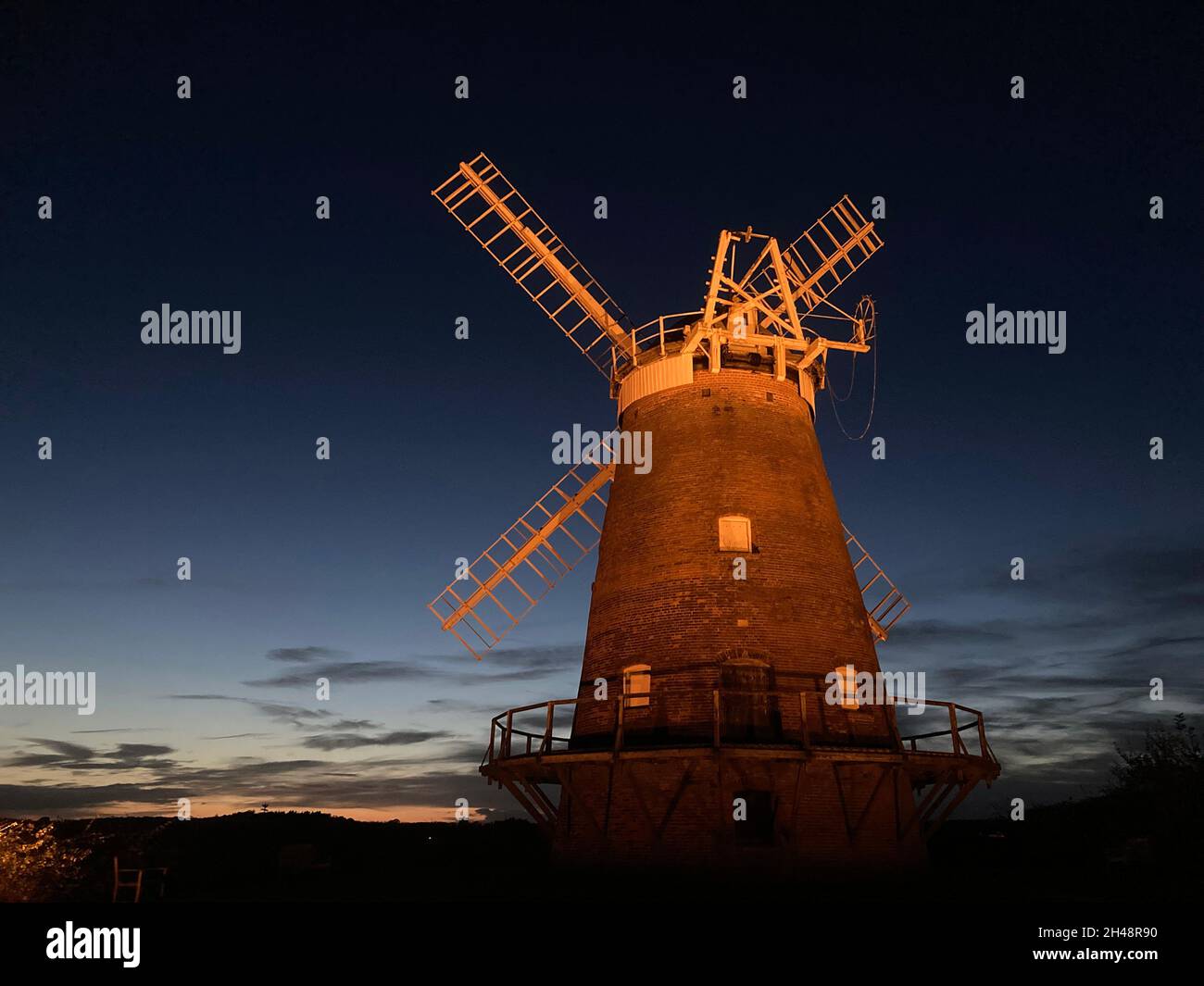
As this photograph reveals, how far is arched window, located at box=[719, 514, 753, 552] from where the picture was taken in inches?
765

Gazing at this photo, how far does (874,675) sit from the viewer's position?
19.4m

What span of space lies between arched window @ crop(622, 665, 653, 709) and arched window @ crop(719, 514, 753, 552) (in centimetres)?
291

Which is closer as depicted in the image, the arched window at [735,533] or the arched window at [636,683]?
the arched window at [636,683]

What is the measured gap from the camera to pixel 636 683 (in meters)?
18.8

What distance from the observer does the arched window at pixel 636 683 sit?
18531mm

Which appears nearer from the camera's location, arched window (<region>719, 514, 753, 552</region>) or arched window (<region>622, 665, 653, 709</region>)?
arched window (<region>622, 665, 653, 709</region>)

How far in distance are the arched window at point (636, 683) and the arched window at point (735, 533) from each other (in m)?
2.91

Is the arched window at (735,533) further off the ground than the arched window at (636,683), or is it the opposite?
the arched window at (735,533)

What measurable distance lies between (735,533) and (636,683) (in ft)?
11.8

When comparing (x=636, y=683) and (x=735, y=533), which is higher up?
(x=735, y=533)
